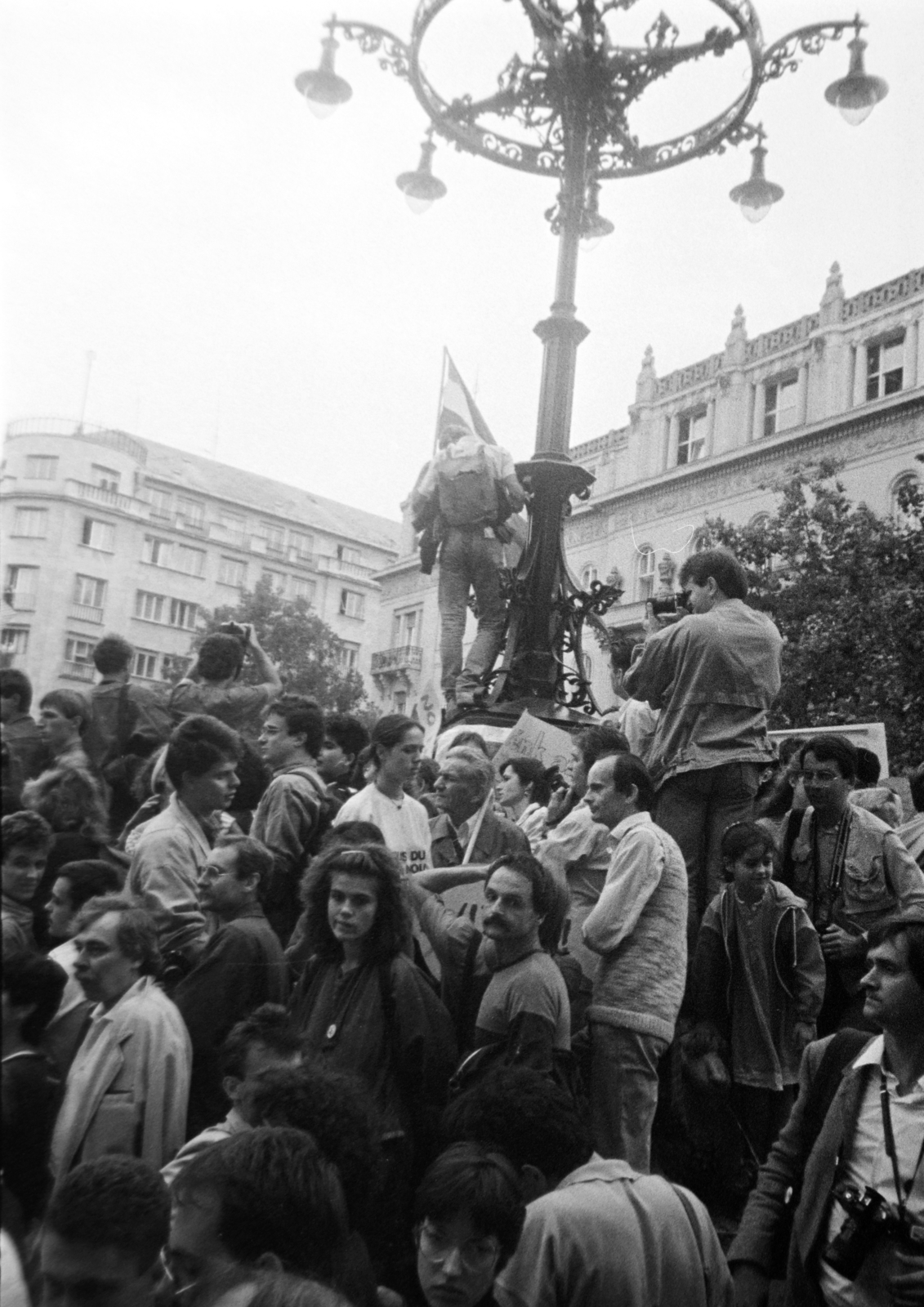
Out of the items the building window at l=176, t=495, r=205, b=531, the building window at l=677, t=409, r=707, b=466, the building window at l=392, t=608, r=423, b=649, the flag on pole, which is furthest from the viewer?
the building window at l=392, t=608, r=423, b=649

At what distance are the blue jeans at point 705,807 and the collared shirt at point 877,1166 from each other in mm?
2173

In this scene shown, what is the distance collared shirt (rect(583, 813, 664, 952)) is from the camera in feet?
13.3

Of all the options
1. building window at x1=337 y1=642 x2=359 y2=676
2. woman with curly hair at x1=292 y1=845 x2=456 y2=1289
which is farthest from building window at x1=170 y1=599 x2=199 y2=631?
woman with curly hair at x1=292 y1=845 x2=456 y2=1289

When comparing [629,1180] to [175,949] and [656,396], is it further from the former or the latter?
[656,396]

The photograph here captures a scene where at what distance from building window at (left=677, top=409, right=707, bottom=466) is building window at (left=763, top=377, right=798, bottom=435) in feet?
6.66

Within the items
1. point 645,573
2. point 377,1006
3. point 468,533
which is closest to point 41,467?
point 377,1006

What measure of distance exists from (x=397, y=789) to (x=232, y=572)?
30016mm

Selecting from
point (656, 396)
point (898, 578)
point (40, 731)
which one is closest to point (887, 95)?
point (40, 731)

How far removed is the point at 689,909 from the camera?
16.5 ft

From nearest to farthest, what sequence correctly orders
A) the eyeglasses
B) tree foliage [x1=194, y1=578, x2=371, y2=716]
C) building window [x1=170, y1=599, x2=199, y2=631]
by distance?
the eyeglasses → building window [x1=170, y1=599, x2=199, y2=631] → tree foliage [x1=194, y1=578, x2=371, y2=716]

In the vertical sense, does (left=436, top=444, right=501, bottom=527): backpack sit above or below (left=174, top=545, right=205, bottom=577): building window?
below

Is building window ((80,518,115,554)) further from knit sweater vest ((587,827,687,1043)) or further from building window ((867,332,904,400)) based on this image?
building window ((867,332,904,400))

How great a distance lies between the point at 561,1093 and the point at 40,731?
2010 mm

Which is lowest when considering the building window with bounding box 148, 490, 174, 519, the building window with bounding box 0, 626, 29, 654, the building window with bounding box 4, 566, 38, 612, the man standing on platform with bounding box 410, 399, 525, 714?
the building window with bounding box 0, 626, 29, 654
